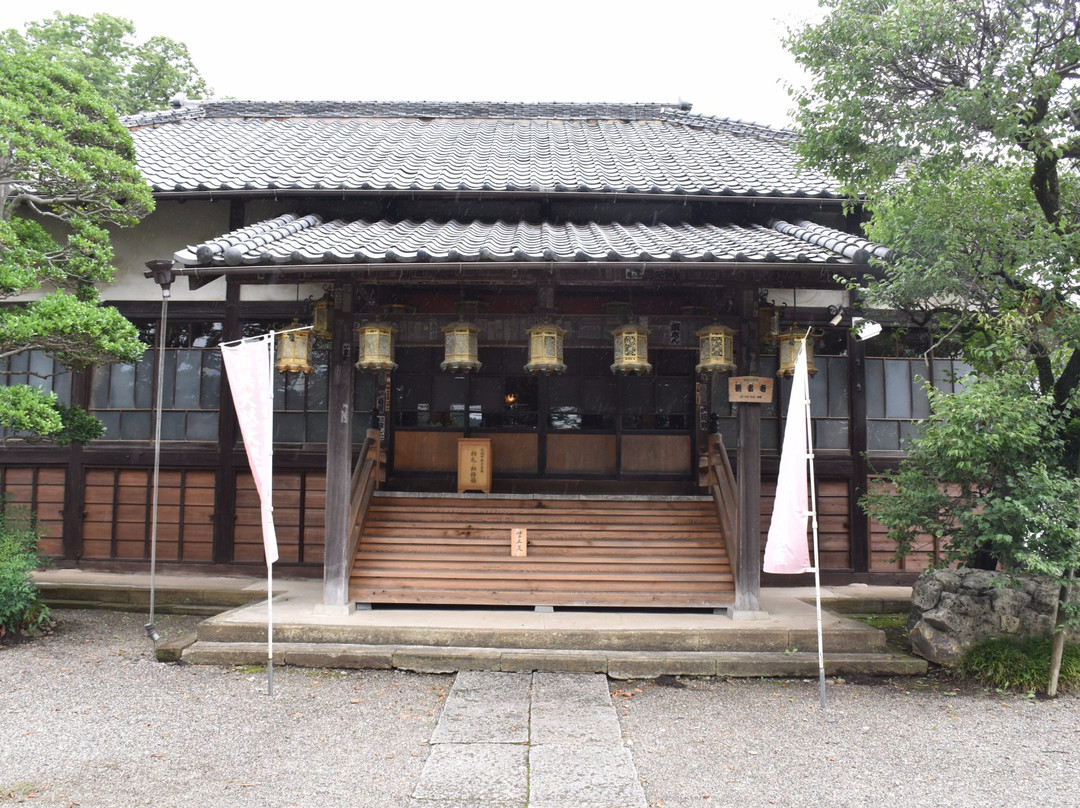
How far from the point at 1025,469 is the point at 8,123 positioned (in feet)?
33.6

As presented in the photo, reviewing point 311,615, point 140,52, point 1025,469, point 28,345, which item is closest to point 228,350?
point 28,345

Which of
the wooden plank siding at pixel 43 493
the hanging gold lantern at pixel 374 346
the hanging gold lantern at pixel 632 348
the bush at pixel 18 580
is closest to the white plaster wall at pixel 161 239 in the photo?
the wooden plank siding at pixel 43 493

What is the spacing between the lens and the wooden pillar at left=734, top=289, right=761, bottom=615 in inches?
293

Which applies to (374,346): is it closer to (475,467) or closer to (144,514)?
(475,467)

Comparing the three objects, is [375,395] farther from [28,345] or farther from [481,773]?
[481,773]

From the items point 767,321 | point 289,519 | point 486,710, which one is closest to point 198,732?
point 486,710

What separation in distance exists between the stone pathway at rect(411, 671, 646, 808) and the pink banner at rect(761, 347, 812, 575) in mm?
2047

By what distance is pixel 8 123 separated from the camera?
6496 millimetres

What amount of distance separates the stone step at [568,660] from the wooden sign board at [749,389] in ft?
8.78

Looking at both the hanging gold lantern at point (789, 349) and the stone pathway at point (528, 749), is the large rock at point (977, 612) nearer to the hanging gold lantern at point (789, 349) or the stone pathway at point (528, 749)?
the hanging gold lantern at point (789, 349)

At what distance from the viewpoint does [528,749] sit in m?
4.97

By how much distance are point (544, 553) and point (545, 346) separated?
2.68 metres

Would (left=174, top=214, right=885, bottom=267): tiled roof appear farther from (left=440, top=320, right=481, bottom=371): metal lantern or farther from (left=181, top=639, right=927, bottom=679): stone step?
(left=181, top=639, right=927, bottom=679): stone step

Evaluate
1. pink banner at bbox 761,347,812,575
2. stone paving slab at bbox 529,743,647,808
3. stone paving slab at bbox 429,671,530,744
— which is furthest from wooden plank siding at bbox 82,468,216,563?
pink banner at bbox 761,347,812,575
